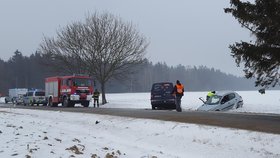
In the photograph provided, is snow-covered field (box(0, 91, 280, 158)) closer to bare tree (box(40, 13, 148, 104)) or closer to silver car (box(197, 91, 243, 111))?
silver car (box(197, 91, 243, 111))

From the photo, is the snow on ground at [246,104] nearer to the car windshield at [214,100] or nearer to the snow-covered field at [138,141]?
the car windshield at [214,100]

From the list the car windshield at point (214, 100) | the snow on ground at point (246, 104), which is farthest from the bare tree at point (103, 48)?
the car windshield at point (214, 100)

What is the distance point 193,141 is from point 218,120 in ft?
10.3

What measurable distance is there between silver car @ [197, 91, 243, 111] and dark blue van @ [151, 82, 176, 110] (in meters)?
3.05

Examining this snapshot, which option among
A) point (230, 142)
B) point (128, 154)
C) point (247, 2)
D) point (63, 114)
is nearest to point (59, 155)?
point (128, 154)

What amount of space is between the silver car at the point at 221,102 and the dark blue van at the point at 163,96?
10.0ft

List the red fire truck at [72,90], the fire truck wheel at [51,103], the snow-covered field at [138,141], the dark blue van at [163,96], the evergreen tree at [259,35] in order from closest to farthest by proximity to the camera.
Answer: the snow-covered field at [138,141], the evergreen tree at [259,35], the dark blue van at [163,96], the red fire truck at [72,90], the fire truck wheel at [51,103]

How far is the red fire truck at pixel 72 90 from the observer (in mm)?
38344

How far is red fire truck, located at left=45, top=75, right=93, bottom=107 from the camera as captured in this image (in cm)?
3834

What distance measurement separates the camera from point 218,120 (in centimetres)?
1814

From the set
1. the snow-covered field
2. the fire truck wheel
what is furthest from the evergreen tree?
the fire truck wheel

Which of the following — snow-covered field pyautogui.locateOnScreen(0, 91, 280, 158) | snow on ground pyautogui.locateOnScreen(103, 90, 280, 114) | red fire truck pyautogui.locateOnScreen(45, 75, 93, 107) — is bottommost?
snow-covered field pyautogui.locateOnScreen(0, 91, 280, 158)

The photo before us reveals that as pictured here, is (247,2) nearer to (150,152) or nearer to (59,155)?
(150,152)

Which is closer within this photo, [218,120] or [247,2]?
[218,120]
